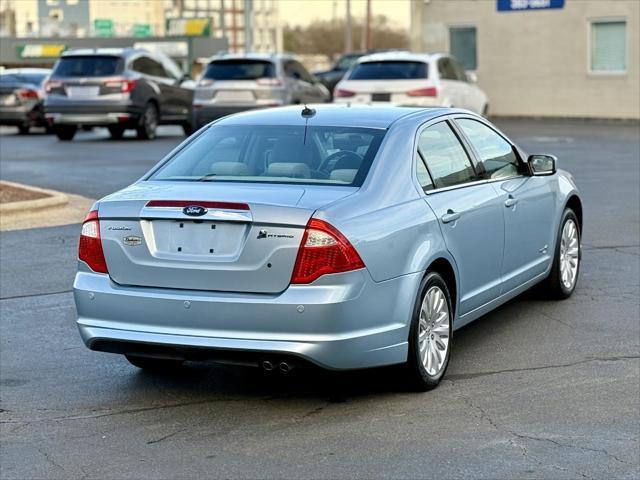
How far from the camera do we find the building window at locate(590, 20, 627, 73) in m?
33.2

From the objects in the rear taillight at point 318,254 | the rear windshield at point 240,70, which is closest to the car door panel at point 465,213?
the rear taillight at point 318,254

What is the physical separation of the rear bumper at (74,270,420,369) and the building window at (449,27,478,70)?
3070 centimetres

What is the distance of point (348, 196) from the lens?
653 centimetres

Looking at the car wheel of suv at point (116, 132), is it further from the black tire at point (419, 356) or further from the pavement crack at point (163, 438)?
the pavement crack at point (163, 438)

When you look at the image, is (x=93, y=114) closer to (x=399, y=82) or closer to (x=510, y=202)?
(x=399, y=82)

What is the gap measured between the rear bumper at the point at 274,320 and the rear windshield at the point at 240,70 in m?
19.8

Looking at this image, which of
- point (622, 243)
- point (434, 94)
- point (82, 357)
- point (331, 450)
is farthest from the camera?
point (434, 94)

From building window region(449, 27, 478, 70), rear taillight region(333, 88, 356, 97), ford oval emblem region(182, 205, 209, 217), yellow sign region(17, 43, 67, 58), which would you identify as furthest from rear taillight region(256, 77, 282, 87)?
yellow sign region(17, 43, 67, 58)

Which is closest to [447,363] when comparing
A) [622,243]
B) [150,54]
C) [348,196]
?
[348,196]

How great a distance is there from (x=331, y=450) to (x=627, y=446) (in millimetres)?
1332

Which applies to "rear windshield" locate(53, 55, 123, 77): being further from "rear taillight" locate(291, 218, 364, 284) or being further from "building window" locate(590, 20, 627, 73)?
"rear taillight" locate(291, 218, 364, 284)

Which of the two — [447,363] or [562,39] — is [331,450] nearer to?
[447,363]

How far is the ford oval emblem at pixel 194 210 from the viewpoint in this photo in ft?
20.8

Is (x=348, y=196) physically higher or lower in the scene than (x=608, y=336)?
higher
